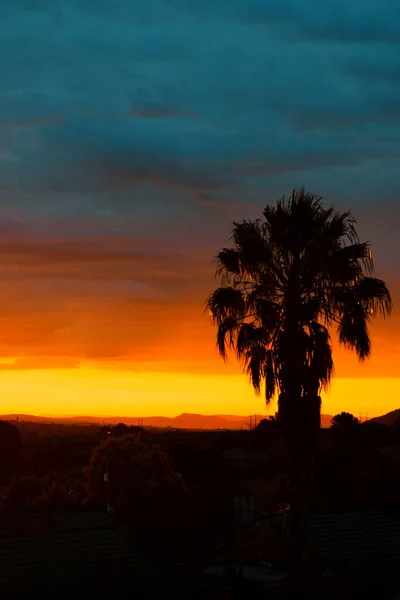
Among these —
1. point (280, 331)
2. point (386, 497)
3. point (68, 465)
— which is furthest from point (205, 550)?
point (68, 465)

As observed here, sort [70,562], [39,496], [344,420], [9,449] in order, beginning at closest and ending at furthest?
[70,562]
[39,496]
[9,449]
[344,420]

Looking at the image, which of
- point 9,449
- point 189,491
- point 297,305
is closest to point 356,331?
point 297,305

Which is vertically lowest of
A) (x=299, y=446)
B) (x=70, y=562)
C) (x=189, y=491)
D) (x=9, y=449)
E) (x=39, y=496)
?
(x=70, y=562)

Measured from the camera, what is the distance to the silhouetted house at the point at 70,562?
21297 millimetres

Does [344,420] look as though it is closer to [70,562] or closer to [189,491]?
[189,491]

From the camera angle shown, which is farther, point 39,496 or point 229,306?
point 39,496

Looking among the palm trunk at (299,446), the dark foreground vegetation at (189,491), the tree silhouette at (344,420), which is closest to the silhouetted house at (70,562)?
the dark foreground vegetation at (189,491)

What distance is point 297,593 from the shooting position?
25.4 metres

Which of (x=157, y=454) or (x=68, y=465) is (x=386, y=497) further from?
A: (x=68, y=465)

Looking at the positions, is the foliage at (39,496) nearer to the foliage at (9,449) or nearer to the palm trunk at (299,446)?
the palm trunk at (299,446)

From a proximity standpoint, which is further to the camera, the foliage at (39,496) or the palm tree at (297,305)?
the foliage at (39,496)

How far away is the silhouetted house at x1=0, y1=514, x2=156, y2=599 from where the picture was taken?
2130 centimetres

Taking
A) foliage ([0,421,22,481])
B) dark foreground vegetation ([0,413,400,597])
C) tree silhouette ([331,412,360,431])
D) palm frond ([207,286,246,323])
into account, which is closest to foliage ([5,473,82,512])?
dark foreground vegetation ([0,413,400,597])

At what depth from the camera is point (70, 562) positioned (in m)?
22.6
